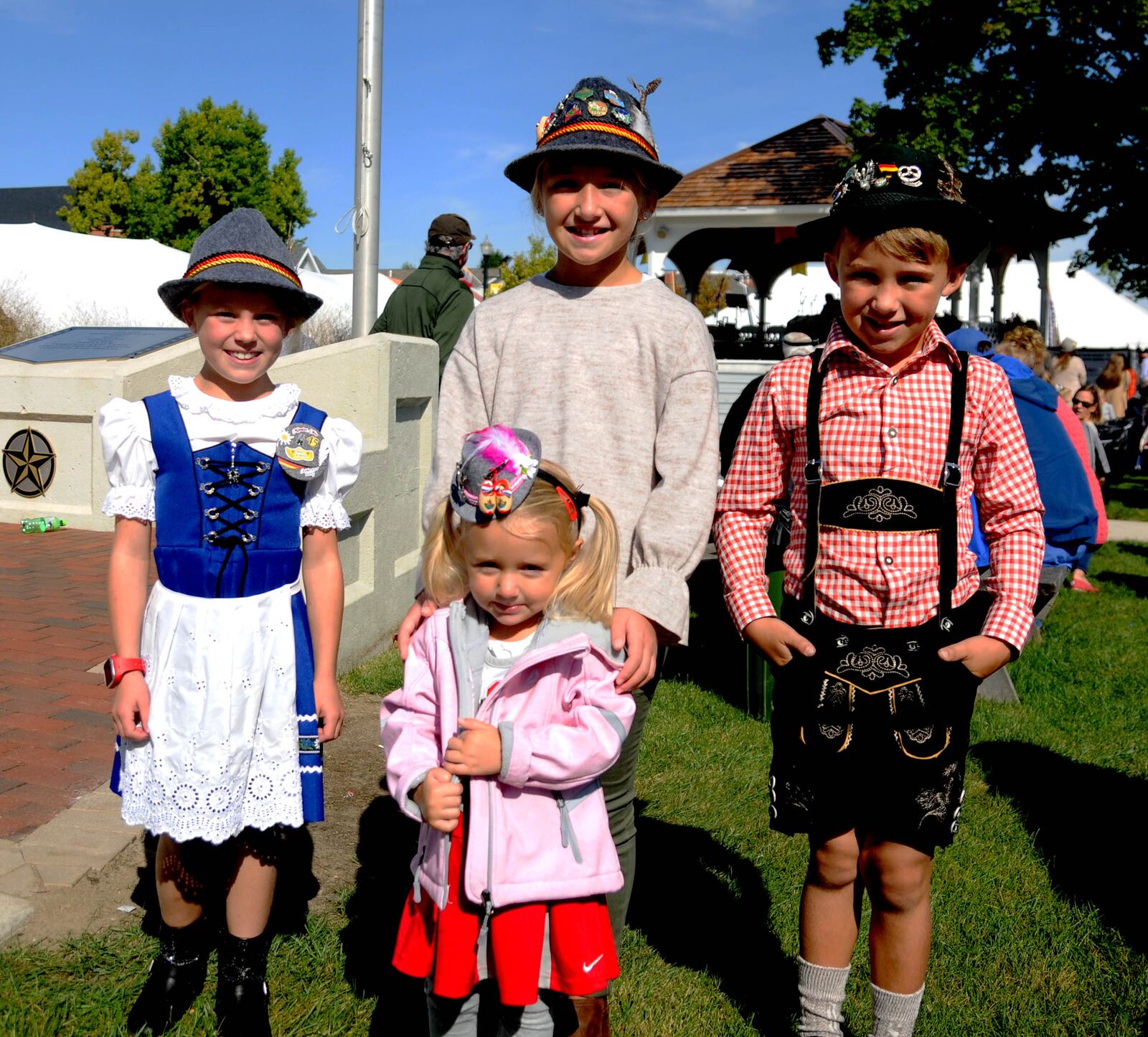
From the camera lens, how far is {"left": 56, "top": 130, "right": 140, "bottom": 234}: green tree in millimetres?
46094

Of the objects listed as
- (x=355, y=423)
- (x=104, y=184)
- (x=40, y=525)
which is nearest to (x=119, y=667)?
(x=355, y=423)

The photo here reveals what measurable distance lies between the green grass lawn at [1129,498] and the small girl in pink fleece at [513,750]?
12887 millimetres

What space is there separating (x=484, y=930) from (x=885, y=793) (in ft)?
2.98

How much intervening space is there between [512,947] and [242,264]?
5.11 feet

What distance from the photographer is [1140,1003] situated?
2.93 metres

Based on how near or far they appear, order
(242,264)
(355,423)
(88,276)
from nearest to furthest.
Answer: (242,264) → (355,423) → (88,276)

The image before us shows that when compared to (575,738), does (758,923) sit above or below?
below

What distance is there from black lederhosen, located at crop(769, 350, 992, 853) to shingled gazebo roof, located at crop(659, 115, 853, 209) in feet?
51.4

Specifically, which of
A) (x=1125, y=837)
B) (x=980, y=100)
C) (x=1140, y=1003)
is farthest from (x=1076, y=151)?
(x=1140, y=1003)

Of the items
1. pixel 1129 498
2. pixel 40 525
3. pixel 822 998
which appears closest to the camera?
pixel 822 998

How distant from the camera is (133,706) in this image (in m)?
2.43

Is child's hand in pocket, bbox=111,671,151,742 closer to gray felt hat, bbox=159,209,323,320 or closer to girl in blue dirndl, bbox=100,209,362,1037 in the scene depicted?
girl in blue dirndl, bbox=100,209,362,1037

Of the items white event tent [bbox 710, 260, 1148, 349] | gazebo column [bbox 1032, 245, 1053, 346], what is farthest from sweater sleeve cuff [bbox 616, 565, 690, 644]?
white event tent [bbox 710, 260, 1148, 349]

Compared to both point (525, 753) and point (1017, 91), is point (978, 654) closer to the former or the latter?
point (525, 753)
